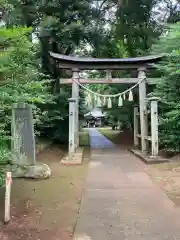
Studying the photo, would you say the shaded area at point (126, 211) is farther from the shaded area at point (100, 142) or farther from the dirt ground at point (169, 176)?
the shaded area at point (100, 142)

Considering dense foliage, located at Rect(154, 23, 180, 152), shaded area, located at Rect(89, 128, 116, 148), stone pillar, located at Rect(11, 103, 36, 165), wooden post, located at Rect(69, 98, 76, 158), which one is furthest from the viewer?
shaded area, located at Rect(89, 128, 116, 148)

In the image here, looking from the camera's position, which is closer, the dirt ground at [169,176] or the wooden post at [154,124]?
the dirt ground at [169,176]

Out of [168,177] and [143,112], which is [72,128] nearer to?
[143,112]

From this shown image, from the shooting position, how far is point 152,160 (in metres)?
11.7

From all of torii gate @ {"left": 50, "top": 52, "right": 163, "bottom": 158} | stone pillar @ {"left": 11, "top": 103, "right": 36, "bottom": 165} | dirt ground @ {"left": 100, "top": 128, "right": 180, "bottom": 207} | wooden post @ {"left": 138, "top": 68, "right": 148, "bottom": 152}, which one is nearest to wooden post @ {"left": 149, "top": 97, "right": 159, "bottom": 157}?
dirt ground @ {"left": 100, "top": 128, "right": 180, "bottom": 207}

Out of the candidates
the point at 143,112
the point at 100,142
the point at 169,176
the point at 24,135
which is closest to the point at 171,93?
the point at 143,112

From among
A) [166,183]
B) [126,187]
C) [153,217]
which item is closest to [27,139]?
[126,187]

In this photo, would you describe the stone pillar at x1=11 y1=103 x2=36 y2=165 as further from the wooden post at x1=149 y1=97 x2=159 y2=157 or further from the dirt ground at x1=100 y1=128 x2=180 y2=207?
the wooden post at x1=149 y1=97 x2=159 y2=157

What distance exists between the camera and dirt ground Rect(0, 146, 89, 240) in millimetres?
4676

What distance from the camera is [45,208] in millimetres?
5949

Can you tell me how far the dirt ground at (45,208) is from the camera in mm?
4676

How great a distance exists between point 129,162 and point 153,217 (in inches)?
271

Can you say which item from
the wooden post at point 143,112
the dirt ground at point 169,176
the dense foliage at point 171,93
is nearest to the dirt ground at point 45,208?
the dirt ground at point 169,176

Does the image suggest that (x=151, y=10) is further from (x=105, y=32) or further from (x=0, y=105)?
(x=0, y=105)
